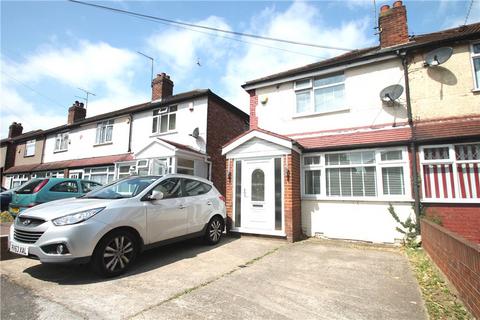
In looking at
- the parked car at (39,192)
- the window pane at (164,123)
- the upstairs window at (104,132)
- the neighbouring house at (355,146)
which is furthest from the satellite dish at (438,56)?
the upstairs window at (104,132)

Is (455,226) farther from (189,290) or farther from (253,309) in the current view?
(189,290)

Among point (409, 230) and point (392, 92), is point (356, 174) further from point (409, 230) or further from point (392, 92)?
point (392, 92)

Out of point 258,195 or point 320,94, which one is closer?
point 258,195

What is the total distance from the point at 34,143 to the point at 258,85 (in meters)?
19.8

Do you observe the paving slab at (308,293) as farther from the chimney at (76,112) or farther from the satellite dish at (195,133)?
the chimney at (76,112)

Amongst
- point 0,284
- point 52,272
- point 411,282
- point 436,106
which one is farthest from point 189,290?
point 436,106

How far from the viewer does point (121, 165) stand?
13.0 m

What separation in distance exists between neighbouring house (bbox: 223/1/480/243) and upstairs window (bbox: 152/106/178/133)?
16.9ft

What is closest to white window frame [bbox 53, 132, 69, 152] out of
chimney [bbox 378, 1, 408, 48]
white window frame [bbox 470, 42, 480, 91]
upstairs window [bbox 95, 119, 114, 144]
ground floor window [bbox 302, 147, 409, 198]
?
upstairs window [bbox 95, 119, 114, 144]

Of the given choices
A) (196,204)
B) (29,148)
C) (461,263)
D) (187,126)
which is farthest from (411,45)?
(29,148)

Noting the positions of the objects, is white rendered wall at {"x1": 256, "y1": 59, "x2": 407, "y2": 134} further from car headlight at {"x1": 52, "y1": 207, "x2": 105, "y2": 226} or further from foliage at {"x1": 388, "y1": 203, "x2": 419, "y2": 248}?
car headlight at {"x1": 52, "y1": 207, "x2": 105, "y2": 226}

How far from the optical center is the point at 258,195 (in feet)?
26.0

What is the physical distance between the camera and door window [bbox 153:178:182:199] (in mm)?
5387

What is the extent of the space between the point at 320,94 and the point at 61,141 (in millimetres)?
17951
